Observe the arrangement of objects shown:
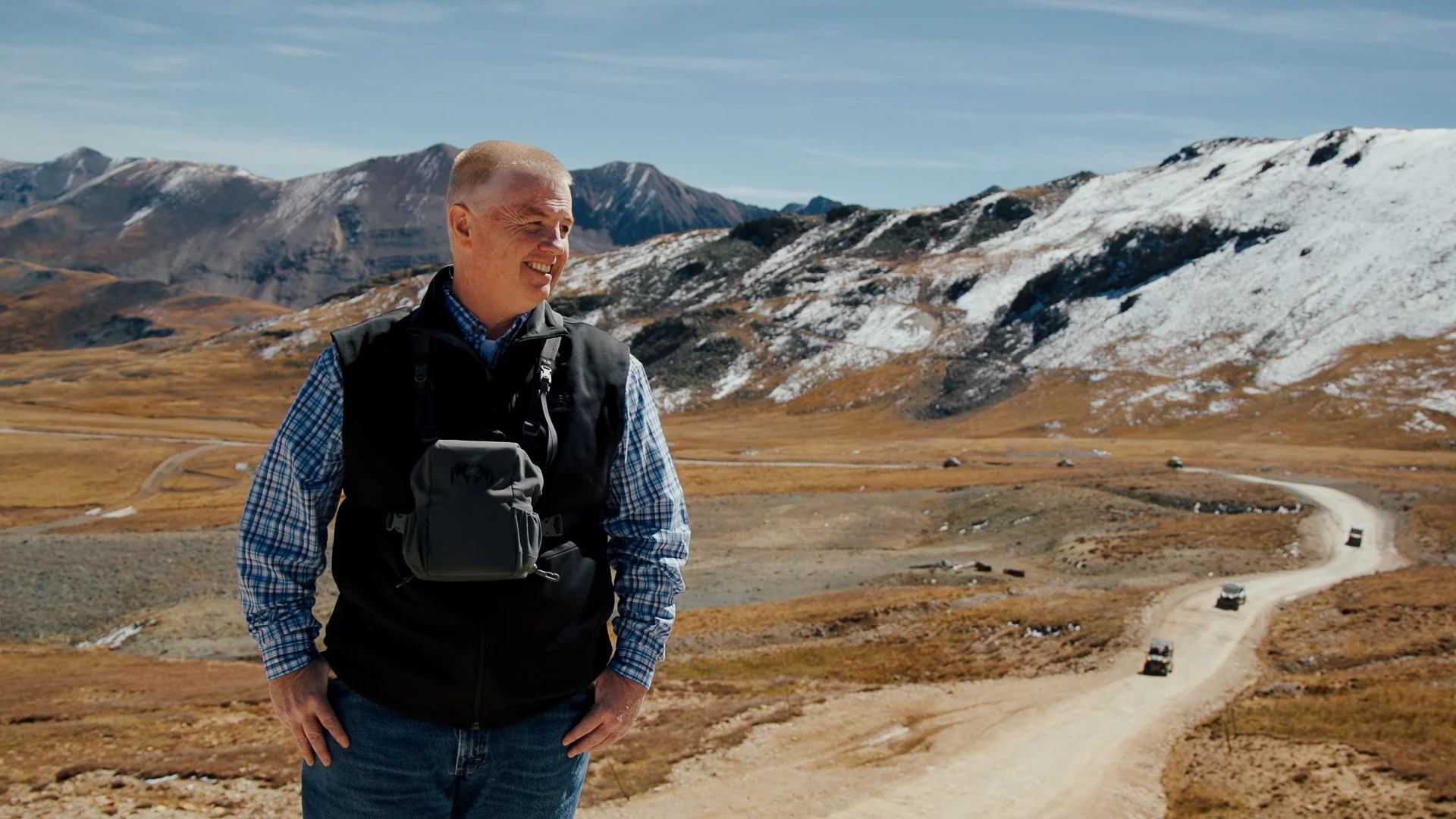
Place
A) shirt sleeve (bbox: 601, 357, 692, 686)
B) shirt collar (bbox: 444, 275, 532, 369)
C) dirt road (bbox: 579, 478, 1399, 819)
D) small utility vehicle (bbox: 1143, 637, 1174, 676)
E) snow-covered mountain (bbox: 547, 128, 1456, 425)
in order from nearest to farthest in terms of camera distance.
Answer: shirt collar (bbox: 444, 275, 532, 369), shirt sleeve (bbox: 601, 357, 692, 686), dirt road (bbox: 579, 478, 1399, 819), small utility vehicle (bbox: 1143, 637, 1174, 676), snow-covered mountain (bbox: 547, 128, 1456, 425)

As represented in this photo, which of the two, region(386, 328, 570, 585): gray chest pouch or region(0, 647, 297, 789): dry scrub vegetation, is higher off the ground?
region(386, 328, 570, 585): gray chest pouch

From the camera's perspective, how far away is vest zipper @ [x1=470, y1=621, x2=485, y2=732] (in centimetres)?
419

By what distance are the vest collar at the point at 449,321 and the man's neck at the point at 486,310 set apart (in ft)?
0.24

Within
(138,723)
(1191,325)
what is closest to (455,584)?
(138,723)

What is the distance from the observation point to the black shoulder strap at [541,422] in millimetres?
4180

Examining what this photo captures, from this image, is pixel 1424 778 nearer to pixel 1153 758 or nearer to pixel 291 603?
pixel 1153 758

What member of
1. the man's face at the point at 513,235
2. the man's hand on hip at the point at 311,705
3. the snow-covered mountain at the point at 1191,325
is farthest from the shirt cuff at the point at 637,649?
the snow-covered mountain at the point at 1191,325

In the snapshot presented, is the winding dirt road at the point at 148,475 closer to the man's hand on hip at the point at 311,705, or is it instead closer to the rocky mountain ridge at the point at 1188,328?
the man's hand on hip at the point at 311,705

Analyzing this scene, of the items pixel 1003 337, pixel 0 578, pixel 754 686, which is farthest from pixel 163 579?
pixel 1003 337

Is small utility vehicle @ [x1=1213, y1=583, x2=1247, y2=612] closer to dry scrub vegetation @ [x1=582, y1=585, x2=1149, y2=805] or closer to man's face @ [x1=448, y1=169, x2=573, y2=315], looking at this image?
dry scrub vegetation @ [x1=582, y1=585, x2=1149, y2=805]

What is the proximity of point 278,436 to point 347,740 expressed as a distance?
1.38 m

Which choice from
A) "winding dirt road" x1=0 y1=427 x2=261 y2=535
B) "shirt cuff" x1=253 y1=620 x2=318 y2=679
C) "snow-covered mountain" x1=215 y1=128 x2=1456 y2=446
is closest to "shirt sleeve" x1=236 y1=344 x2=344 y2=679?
"shirt cuff" x1=253 y1=620 x2=318 y2=679

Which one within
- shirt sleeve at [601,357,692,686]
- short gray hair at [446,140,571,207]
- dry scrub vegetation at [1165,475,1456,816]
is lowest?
dry scrub vegetation at [1165,475,1456,816]

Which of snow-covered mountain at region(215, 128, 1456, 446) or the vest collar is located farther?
snow-covered mountain at region(215, 128, 1456, 446)
